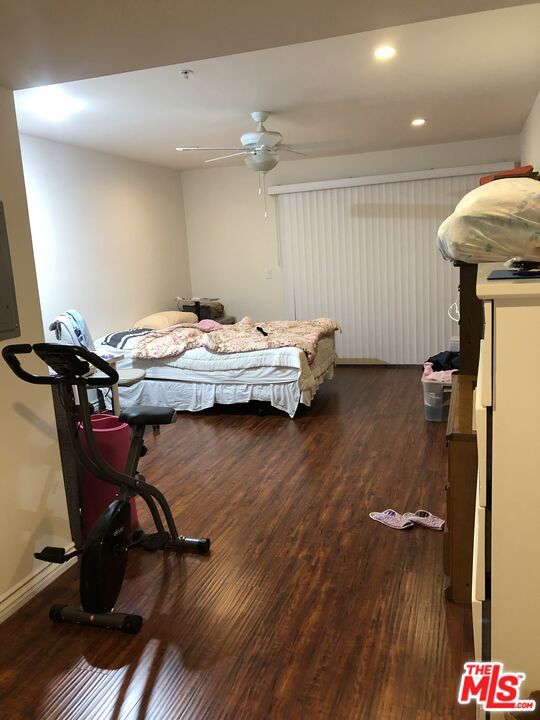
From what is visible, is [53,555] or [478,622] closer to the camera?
[478,622]

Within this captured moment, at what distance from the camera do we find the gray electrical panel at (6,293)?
2.25m

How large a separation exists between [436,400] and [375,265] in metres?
2.59

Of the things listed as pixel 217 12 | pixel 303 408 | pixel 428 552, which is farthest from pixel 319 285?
pixel 217 12

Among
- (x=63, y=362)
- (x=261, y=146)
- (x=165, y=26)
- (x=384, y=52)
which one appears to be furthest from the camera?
(x=261, y=146)

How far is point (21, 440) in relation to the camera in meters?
2.36

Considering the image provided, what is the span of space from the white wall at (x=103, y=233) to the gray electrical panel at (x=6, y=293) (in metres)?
2.53

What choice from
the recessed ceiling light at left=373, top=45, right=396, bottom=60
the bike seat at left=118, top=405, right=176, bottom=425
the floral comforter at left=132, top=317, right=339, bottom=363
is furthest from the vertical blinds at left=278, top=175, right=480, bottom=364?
the bike seat at left=118, top=405, right=176, bottom=425

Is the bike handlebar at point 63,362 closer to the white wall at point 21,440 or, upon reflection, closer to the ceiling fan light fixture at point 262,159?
the white wall at point 21,440

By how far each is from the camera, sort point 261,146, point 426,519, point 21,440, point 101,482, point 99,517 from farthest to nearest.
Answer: point 261,146 < point 426,519 < point 101,482 < point 21,440 < point 99,517

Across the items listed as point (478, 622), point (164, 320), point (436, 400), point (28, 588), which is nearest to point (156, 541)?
point (28, 588)

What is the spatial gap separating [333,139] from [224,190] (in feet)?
5.98

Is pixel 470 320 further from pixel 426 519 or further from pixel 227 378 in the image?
pixel 227 378

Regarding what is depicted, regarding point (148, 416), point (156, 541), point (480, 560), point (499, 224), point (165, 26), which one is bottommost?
point (156, 541)

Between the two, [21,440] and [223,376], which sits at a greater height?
[21,440]
